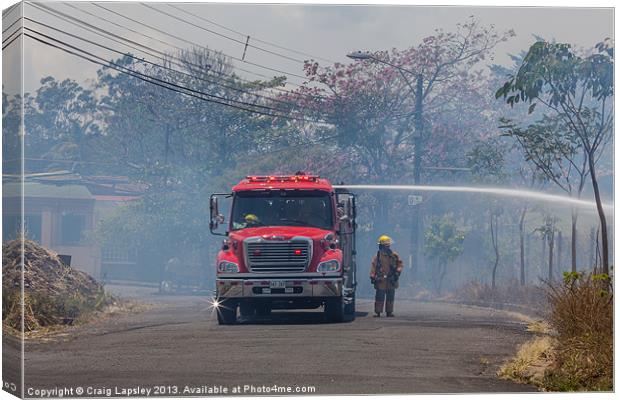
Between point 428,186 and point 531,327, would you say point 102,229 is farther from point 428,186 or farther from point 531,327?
point 531,327

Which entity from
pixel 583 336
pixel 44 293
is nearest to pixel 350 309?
pixel 44 293

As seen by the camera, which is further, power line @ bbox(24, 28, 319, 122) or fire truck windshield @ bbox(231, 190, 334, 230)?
fire truck windshield @ bbox(231, 190, 334, 230)

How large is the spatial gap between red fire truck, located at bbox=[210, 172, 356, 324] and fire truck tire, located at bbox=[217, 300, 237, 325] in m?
0.02

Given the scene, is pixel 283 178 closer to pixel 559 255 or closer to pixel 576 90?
pixel 559 255

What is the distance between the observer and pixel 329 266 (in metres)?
28.8

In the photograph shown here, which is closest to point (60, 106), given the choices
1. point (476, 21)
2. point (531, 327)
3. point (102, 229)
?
point (102, 229)

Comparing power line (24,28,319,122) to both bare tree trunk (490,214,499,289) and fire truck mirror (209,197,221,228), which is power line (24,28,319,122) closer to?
fire truck mirror (209,197,221,228)

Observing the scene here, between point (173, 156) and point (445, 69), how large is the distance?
583 cm

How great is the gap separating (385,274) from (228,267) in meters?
3.12

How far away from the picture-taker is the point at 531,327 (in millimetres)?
27422

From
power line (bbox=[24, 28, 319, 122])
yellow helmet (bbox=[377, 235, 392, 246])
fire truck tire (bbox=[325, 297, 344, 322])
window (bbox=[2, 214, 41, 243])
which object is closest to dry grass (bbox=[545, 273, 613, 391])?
yellow helmet (bbox=[377, 235, 392, 246])

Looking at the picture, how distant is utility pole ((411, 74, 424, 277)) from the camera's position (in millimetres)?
27844

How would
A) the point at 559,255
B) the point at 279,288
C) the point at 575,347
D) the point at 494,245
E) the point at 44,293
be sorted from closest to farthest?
the point at 575,347
the point at 279,288
the point at 494,245
the point at 559,255
the point at 44,293

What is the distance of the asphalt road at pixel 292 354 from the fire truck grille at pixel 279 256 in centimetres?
110
